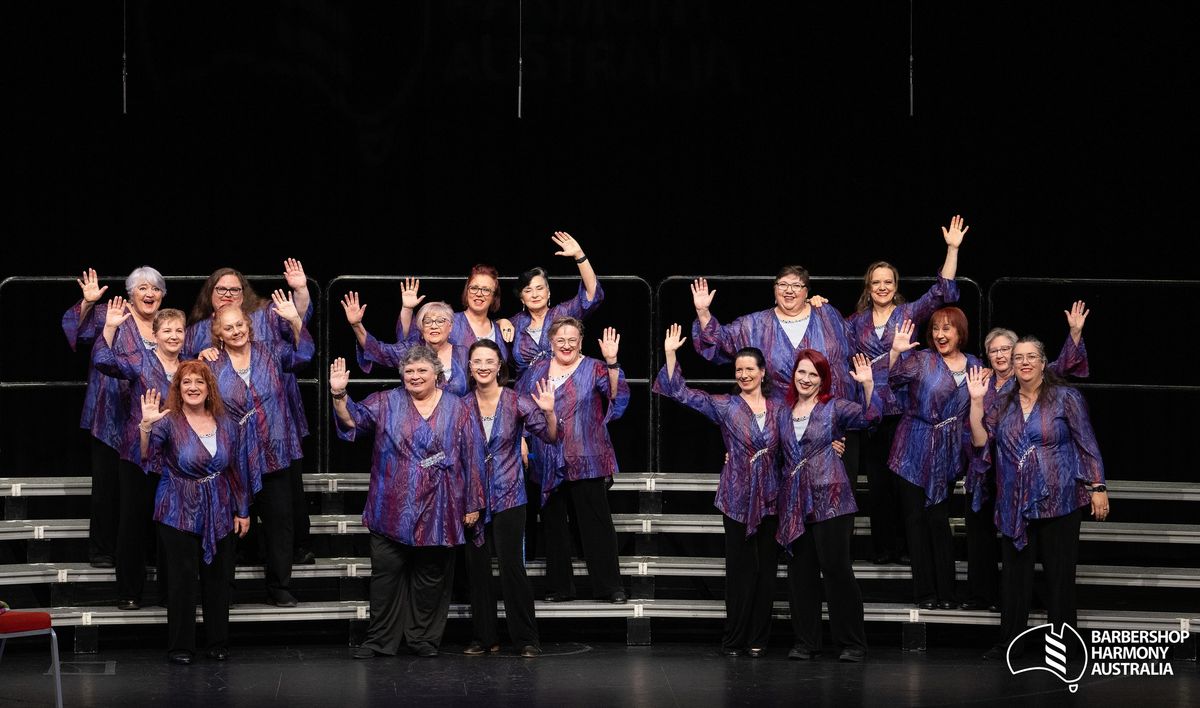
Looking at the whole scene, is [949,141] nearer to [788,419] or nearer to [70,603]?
[788,419]

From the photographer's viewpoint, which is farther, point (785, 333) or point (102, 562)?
point (785, 333)

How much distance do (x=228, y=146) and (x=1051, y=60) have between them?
4259 millimetres

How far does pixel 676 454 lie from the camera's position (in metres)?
9.24

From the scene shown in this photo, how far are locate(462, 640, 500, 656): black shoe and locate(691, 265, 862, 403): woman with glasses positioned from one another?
1.60 metres

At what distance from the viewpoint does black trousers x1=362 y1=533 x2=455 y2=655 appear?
727 centimetres

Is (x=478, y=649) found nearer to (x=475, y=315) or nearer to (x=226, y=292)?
(x=475, y=315)

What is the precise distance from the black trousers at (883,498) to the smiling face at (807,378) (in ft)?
2.16

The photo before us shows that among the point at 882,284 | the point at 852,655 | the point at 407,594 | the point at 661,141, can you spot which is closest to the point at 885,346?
the point at 882,284

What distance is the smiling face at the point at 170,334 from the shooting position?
730cm

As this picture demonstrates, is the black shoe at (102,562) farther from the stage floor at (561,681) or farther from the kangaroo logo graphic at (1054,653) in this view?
the kangaroo logo graphic at (1054,653)

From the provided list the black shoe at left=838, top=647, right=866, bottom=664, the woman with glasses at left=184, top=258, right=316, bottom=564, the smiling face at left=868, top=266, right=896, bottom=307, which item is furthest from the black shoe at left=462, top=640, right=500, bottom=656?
the smiling face at left=868, top=266, right=896, bottom=307

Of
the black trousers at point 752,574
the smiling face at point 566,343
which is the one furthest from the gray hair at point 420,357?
the black trousers at point 752,574

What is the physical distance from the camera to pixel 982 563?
24.5ft

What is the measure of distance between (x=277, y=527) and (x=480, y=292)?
137 centimetres
